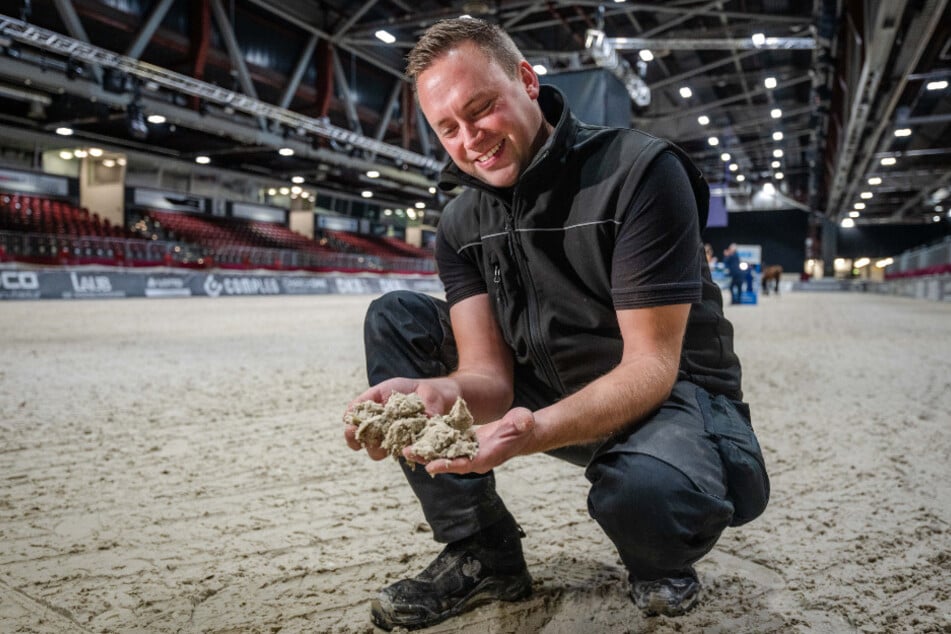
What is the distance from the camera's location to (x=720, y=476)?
1.28m

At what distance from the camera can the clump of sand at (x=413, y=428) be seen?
1.09 metres

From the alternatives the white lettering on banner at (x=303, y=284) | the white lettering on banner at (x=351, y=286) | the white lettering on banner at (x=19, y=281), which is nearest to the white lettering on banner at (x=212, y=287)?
the white lettering on banner at (x=303, y=284)

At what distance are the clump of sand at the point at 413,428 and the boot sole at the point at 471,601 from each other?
472mm

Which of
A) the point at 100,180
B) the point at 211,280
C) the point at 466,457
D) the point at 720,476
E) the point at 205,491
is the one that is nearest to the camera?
the point at 466,457

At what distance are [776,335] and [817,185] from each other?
25098 millimetres

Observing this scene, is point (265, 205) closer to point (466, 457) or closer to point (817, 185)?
point (817, 185)

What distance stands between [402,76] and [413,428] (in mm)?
7991

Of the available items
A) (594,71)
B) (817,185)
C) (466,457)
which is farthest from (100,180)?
(817,185)

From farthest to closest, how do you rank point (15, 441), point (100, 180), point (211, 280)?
1. point (100, 180)
2. point (211, 280)
3. point (15, 441)

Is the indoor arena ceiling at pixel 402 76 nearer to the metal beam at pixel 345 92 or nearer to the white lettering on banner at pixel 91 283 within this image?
the metal beam at pixel 345 92

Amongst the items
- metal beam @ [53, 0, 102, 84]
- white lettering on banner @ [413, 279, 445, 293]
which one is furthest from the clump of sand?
white lettering on banner @ [413, 279, 445, 293]

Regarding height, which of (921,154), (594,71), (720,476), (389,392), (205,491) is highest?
(921,154)

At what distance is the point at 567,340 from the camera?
156cm

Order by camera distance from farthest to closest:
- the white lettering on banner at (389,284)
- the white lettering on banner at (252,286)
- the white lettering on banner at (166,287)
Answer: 1. the white lettering on banner at (389,284)
2. the white lettering on banner at (252,286)
3. the white lettering on banner at (166,287)
